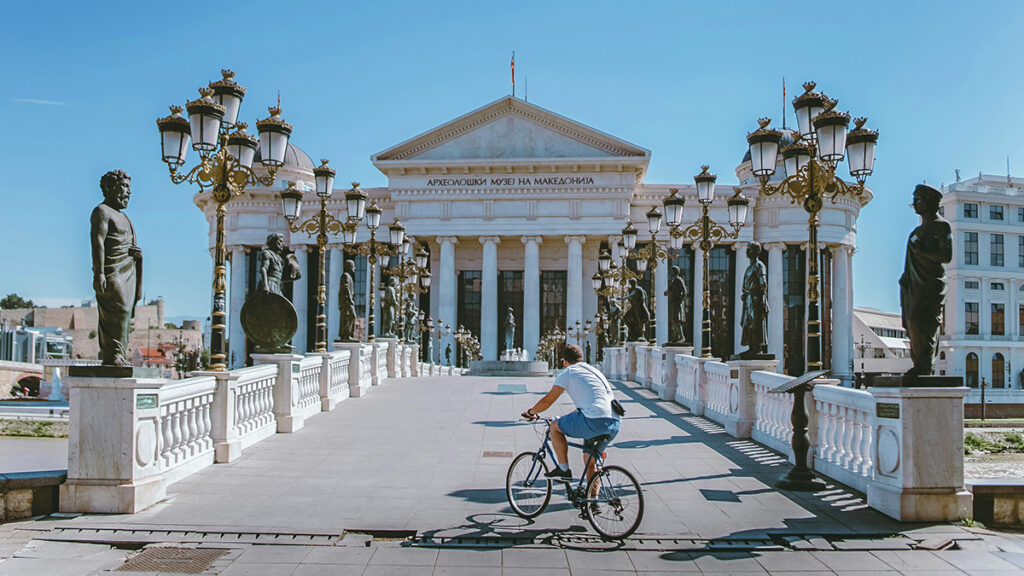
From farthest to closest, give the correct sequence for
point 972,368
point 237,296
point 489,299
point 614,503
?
point 972,368 → point 237,296 → point 489,299 → point 614,503

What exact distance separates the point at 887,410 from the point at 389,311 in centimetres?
2023

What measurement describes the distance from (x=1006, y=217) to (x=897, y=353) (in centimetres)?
1765

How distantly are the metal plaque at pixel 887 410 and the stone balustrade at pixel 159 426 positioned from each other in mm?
7582

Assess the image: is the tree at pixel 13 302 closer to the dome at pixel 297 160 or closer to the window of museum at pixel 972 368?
the dome at pixel 297 160

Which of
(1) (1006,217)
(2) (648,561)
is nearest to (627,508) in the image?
A: (2) (648,561)

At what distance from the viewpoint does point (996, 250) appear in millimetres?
72500

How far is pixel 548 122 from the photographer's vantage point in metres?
58.1

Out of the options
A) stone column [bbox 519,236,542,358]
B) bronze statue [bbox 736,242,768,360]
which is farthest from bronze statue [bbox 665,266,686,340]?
stone column [bbox 519,236,542,358]

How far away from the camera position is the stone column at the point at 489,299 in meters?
→ 56.6

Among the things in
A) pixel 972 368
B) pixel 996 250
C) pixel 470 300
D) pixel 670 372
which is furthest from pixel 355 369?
pixel 996 250

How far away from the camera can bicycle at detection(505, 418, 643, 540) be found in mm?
7066

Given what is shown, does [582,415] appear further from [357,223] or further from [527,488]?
[357,223]

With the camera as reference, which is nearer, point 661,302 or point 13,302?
point 661,302

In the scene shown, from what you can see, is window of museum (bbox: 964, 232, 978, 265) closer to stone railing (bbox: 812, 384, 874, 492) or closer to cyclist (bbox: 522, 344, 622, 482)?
stone railing (bbox: 812, 384, 874, 492)
